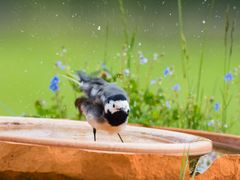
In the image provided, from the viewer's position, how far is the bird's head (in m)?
2.16

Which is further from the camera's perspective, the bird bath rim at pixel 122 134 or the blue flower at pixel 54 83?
the blue flower at pixel 54 83

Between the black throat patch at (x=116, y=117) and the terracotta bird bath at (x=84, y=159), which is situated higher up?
the black throat patch at (x=116, y=117)

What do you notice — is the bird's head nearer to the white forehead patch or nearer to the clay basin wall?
the white forehead patch

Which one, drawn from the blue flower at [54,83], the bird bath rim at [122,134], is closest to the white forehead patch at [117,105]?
the bird bath rim at [122,134]

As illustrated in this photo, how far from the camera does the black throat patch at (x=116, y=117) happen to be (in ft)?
7.12

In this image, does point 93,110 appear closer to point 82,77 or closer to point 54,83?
point 82,77

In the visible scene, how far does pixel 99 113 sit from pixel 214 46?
20.7ft

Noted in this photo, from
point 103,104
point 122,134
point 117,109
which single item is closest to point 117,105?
point 117,109

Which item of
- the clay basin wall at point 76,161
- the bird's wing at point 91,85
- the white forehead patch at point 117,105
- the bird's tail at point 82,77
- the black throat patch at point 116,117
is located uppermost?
the bird's tail at point 82,77

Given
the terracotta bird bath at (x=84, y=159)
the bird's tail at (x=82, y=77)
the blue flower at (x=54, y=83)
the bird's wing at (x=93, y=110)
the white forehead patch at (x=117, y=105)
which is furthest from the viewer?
the blue flower at (x=54, y=83)

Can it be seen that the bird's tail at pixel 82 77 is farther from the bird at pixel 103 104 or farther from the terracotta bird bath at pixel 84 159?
the terracotta bird bath at pixel 84 159


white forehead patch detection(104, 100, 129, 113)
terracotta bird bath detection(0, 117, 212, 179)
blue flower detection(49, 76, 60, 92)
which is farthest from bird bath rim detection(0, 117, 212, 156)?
blue flower detection(49, 76, 60, 92)

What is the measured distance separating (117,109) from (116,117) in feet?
0.14

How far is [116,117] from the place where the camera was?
2.19 metres
